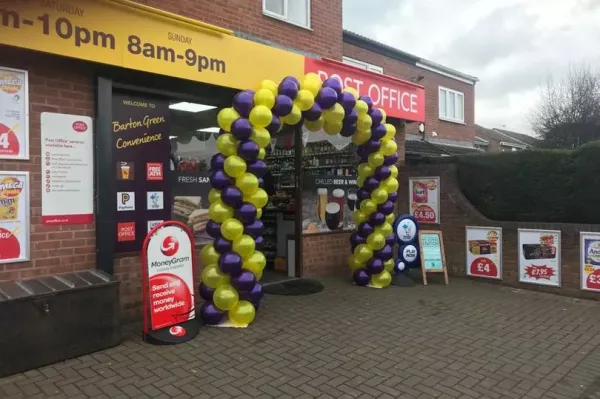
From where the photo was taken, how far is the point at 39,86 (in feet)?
16.0

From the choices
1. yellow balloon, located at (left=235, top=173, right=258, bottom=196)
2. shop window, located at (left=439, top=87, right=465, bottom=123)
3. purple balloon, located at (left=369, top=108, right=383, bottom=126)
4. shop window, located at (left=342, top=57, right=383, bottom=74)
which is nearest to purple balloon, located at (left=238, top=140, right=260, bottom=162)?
yellow balloon, located at (left=235, top=173, right=258, bottom=196)

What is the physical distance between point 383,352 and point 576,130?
2185cm

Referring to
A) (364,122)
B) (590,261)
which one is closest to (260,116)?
(364,122)

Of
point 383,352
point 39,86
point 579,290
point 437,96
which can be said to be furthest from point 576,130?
point 39,86

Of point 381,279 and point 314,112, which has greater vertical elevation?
point 314,112

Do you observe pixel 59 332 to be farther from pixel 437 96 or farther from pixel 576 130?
pixel 576 130

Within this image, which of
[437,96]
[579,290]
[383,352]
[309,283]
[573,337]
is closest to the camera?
[383,352]

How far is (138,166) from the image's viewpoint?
5766 millimetres

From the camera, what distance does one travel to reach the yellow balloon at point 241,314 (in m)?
5.38

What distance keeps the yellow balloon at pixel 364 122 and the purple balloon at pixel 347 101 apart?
11.9 inches

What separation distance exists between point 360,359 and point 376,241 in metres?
3.05

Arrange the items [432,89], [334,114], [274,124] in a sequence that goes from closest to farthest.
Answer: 1. [274,124]
2. [334,114]
3. [432,89]

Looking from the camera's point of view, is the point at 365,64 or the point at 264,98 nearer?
the point at 264,98

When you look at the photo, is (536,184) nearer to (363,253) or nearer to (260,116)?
(363,253)
